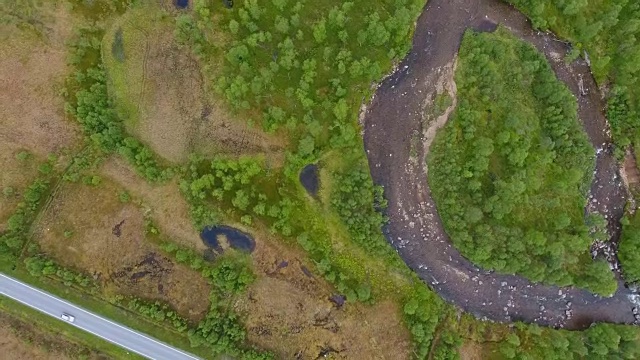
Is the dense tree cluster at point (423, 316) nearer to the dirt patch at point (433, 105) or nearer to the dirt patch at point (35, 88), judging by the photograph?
the dirt patch at point (433, 105)

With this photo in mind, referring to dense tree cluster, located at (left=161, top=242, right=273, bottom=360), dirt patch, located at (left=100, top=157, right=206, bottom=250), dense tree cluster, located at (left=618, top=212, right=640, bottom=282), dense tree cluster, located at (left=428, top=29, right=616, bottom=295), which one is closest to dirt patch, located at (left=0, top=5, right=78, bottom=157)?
dirt patch, located at (left=100, top=157, right=206, bottom=250)

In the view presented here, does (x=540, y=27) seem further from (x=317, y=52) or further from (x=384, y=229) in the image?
(x=384, y=229)

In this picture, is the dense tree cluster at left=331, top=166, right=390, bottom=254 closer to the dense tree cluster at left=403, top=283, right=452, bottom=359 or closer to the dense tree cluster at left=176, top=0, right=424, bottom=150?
the dense tree cluster at left=176, top=0, right=424, bottom=150

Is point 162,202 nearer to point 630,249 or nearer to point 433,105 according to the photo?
point 433,105

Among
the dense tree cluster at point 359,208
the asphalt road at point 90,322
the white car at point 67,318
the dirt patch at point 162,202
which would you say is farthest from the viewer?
the dense tree cluster at point 359,208

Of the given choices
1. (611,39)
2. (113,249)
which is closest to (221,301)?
A: (113,249)

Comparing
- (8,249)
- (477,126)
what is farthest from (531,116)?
(8,249)

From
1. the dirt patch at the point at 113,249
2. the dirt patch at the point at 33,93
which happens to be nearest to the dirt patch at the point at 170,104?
the dirt patch at the point at 33,93
